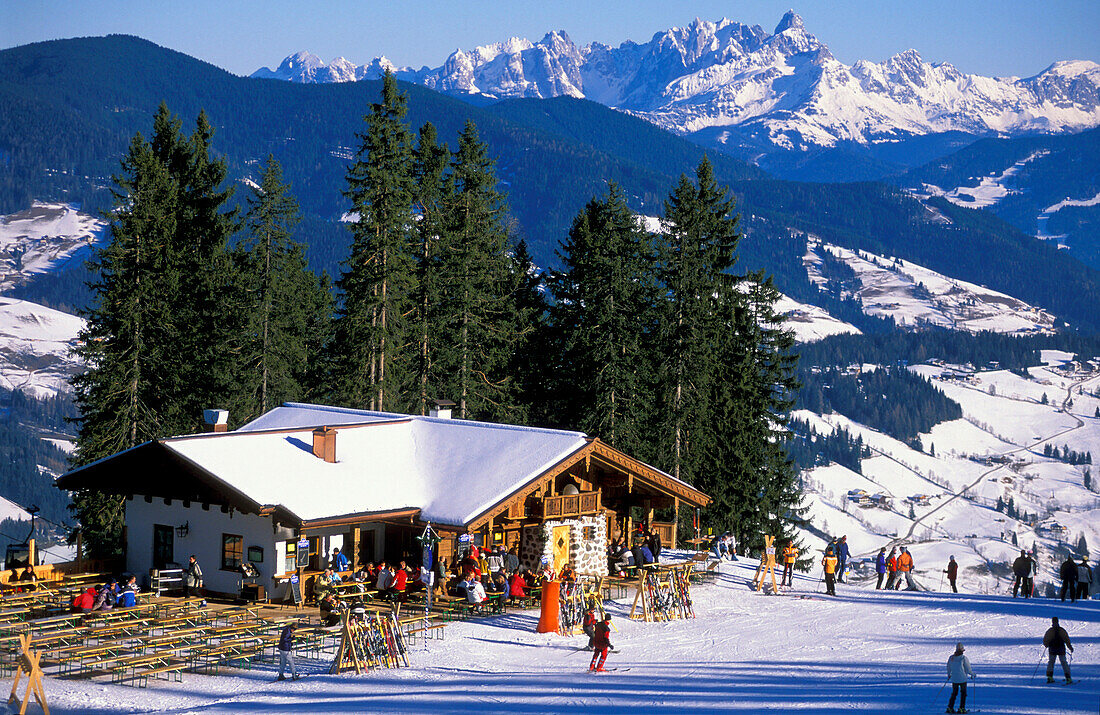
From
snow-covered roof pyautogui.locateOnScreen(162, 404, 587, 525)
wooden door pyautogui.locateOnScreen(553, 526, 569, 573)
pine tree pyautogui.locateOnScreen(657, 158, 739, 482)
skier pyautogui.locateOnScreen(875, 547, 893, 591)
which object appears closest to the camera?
snow-covered roof pyautogui.locateOnScreen(162, 404, 587, 525)

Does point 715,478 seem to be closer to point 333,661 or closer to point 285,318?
point 285,318

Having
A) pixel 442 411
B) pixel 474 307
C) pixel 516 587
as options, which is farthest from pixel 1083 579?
pixel 474 307

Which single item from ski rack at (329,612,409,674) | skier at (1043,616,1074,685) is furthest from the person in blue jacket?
ski rack at (329,612,409,674)

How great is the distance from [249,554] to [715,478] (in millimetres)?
28289

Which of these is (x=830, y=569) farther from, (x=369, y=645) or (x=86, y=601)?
(x=86, y=601)

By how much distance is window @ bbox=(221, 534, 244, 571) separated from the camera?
31.4m

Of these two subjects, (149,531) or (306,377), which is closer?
(149,531)

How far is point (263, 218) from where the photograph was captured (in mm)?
50875

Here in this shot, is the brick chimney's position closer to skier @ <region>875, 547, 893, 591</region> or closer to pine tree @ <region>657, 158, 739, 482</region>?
skier @ <region>875, 547, 893, 591</region>

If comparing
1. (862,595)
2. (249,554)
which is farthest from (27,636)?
(862,595)

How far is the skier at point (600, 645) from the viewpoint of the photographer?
24422 millimetres

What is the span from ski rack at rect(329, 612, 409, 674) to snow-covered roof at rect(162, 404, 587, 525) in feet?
18.9

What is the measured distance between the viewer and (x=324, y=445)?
3478cm

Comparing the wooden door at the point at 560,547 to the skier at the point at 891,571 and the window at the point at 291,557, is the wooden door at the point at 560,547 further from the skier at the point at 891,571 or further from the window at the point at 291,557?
the skier at the point at 891,571
